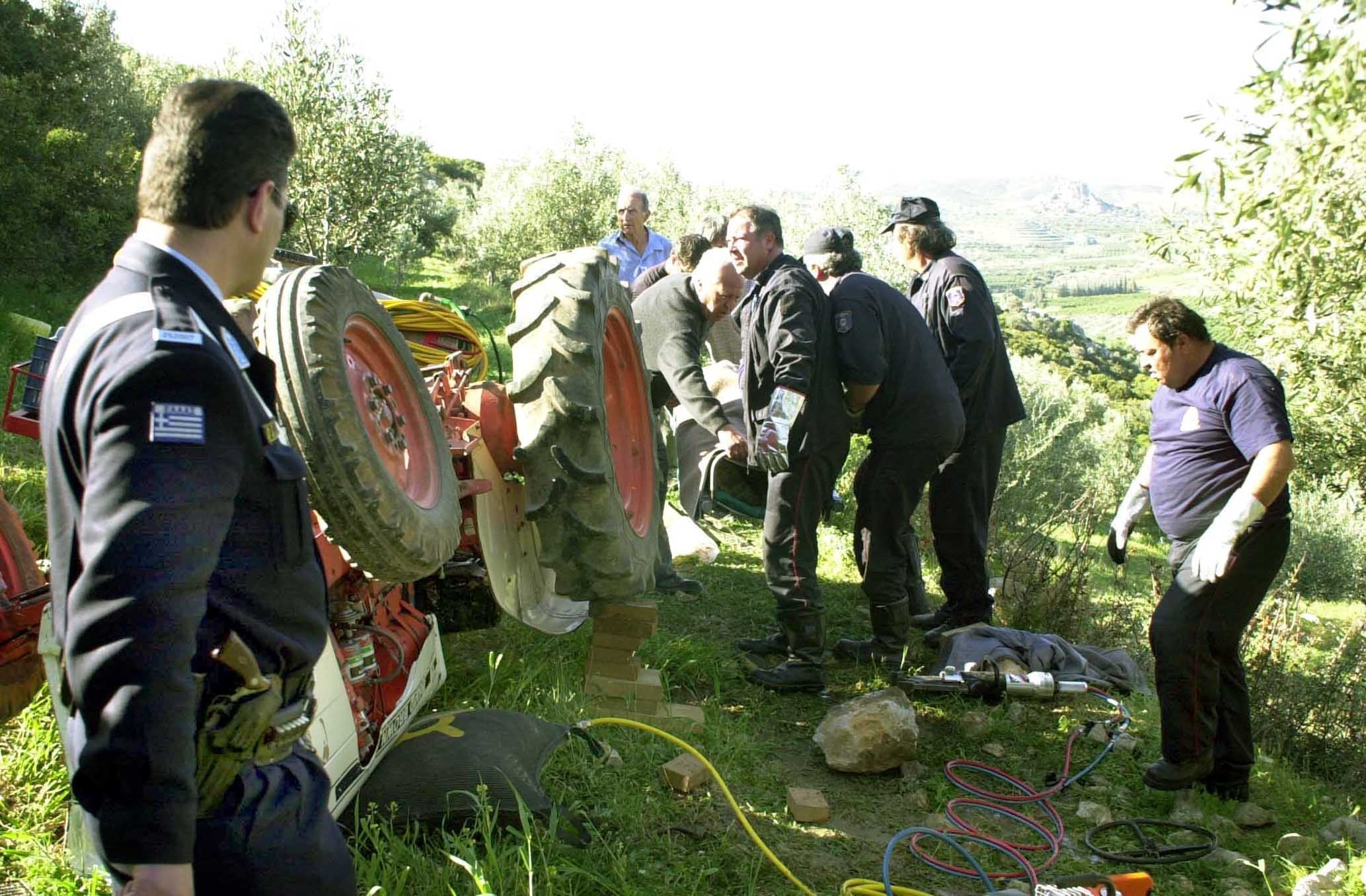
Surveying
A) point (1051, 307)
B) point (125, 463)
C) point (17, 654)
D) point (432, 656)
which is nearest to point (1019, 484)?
point (432, 656)

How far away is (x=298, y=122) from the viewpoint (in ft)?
43.4

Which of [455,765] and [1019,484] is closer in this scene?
[455,765]

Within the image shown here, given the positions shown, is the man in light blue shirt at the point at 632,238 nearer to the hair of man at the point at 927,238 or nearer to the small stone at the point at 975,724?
the hair of man at the point at 927,238

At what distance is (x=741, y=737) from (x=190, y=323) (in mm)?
3068

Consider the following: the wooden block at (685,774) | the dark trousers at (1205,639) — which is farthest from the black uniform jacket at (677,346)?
the dark trousers at (1205,639)

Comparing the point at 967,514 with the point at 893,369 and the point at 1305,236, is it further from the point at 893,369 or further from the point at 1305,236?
the point at 1305,236

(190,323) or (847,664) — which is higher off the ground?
(190,323)

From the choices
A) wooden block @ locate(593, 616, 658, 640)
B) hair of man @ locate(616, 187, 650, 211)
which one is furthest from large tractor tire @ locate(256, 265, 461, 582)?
hair of man @ locate(616, 187, 650, 211)

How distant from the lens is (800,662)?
4754 mm

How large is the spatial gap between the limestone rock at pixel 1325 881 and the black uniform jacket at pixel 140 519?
331 cm

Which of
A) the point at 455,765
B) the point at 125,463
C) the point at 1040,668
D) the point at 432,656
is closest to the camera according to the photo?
the point at 125,463

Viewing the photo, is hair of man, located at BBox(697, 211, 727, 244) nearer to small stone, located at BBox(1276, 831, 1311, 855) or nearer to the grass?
the grass

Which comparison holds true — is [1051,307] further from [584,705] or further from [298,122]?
[584,705]

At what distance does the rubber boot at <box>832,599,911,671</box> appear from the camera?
5.02m
